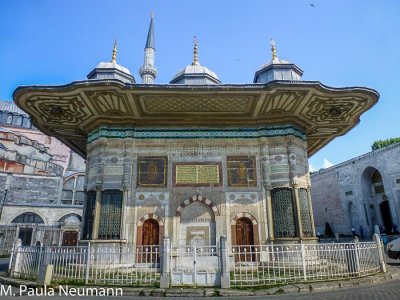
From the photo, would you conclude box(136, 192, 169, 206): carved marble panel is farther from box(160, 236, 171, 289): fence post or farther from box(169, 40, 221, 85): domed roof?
box(169, 40, 221, 85): domed roof

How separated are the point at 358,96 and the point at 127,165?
8246 mm

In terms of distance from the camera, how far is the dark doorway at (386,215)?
2355cm

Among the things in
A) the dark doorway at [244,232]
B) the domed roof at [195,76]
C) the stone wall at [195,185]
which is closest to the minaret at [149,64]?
the domed roof at [195,76]

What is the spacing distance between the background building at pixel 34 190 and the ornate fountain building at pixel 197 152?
1446cm

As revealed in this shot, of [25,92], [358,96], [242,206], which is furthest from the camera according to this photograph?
[242,206]

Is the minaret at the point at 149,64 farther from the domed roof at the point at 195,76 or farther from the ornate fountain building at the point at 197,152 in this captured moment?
the ornate fountain building at the point at 197,152

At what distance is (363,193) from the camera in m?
24.8

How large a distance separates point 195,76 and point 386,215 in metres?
21.4

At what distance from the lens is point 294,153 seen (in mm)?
10555

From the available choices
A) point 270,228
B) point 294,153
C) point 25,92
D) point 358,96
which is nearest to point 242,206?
point 270,228

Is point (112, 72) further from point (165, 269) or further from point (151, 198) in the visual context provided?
point (165, 269)

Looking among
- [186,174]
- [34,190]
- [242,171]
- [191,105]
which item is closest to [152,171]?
[186,174]

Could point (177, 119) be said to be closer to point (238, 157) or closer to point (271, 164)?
point (238, 157)

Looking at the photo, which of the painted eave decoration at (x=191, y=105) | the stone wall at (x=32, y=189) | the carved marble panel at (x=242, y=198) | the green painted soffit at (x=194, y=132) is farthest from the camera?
the stone wall at (x=32, y=189)
